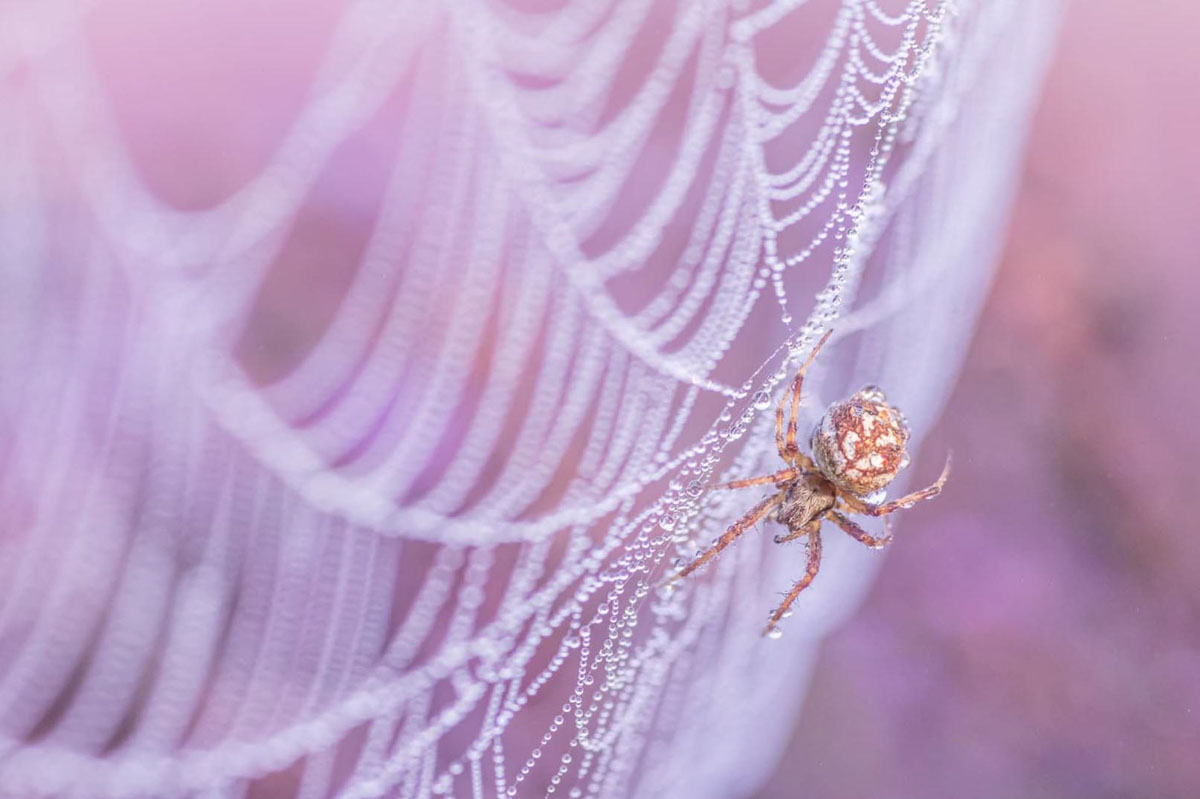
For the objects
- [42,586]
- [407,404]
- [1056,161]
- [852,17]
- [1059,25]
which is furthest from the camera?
[1056,161]

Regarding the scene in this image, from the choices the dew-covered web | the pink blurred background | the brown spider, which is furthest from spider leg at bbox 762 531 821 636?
the pink blurred background

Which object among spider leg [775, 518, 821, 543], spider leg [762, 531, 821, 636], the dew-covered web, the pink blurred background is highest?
the dew-covered web

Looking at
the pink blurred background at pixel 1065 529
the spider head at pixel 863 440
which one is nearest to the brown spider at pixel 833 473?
the spider head at pixel 863 440

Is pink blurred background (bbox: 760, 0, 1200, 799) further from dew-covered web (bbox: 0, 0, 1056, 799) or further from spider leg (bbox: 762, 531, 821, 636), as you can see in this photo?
spider leg (bbox: 762, 531, 821, 636)

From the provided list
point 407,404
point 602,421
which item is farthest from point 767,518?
point 407,404

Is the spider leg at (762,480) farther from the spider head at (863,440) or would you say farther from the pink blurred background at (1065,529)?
the pink blurred background at (1065,529)

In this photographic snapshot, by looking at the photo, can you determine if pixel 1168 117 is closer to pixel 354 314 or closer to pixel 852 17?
pixel 852 17

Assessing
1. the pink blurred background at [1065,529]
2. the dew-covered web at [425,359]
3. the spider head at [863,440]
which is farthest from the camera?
the pink blurred background at [1065,529]
